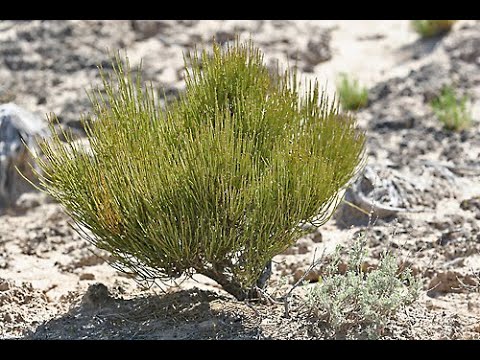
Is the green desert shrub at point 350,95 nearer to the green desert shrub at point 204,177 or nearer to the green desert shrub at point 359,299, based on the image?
the green desert shrub at point 204,177

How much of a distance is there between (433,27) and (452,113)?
2.06 metres

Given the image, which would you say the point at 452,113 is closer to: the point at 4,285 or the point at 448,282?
the point at 448,282

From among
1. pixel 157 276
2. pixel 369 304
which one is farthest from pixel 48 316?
pixel 369 304

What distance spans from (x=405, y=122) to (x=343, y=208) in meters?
1.71

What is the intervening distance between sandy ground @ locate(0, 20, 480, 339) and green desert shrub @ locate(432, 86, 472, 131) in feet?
0.36

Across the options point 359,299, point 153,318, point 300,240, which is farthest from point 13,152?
point 359,299

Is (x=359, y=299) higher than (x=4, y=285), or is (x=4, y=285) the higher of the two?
(x=359, y=299)

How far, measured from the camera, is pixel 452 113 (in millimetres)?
6988

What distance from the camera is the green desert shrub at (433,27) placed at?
344 inches

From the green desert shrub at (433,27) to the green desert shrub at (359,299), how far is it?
16.1 feet

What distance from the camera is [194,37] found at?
29.2ft

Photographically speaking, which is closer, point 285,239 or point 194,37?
point 285,239

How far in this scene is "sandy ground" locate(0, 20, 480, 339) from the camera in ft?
14.6

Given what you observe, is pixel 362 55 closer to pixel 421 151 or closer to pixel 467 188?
pixel 421 151
